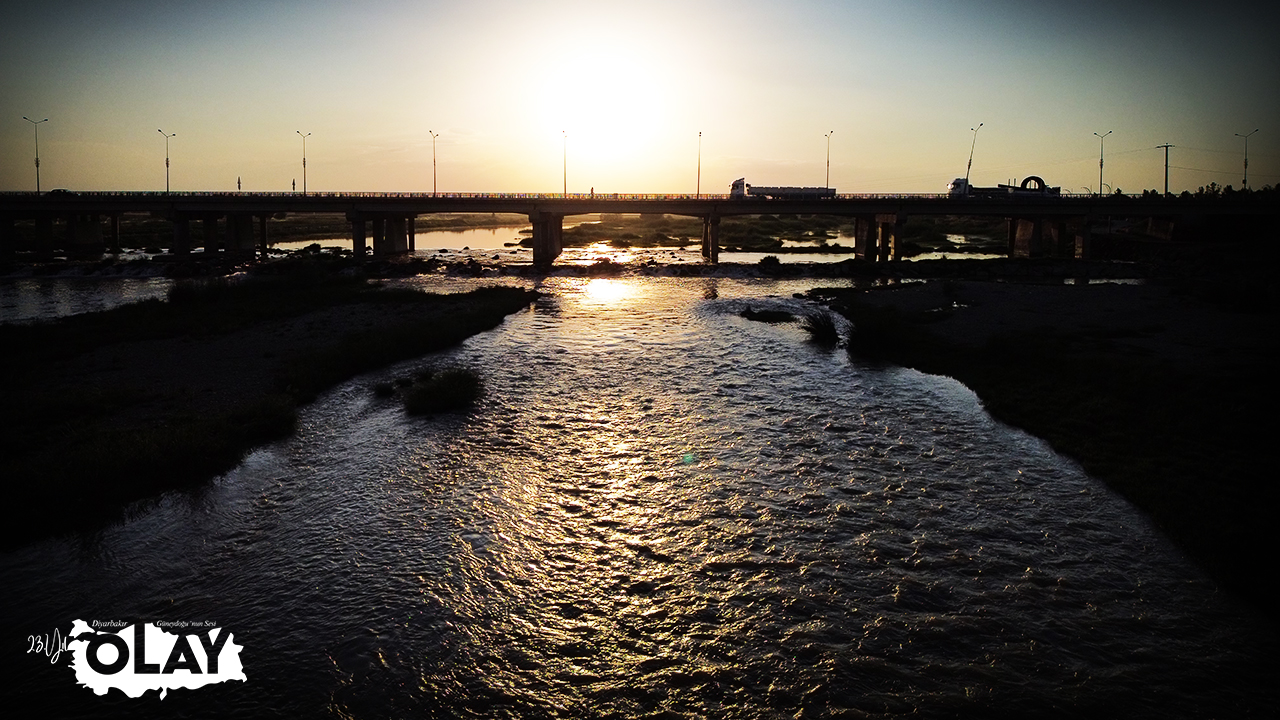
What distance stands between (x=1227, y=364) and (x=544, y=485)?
25931 millimetres

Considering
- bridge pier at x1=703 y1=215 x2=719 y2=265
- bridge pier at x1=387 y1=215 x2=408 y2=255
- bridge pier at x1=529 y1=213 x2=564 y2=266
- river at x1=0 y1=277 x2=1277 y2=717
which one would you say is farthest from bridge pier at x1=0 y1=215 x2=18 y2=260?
river at x1=0 y1=277 x2=1277 y2=717

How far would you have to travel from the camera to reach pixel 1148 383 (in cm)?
2461

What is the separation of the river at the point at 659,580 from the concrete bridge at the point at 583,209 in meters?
75.6

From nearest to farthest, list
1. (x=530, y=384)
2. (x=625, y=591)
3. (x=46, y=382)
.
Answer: (x=625, y=591) → (x=46, y=382) → (x=530, y=384)

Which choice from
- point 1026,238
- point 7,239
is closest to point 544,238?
point 1026,238

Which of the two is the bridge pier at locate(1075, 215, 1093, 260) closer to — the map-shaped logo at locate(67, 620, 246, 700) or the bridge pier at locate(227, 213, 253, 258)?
the map-shaped logo at locate(67, 620, 246, 700)

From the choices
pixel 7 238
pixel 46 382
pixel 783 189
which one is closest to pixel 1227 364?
pixel 46 382

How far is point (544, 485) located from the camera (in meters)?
18.6

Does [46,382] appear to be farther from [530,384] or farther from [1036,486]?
[1036,486]

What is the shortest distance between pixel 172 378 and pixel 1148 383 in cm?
3436

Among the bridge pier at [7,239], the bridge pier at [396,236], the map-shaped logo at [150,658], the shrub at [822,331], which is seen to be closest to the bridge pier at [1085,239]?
the shrub at [822,331]

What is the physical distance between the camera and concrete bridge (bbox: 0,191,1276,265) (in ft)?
309

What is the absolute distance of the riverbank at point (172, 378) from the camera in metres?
17.0

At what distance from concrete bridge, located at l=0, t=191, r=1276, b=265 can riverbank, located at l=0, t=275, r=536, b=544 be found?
50.5 metres
